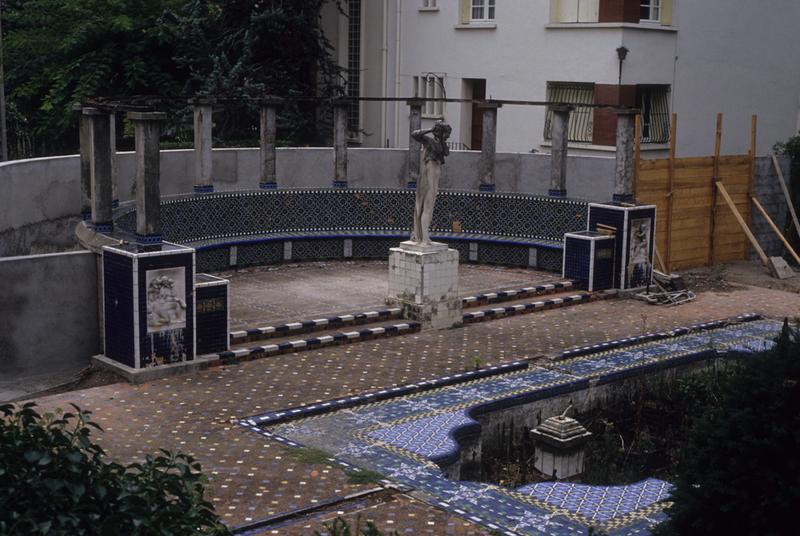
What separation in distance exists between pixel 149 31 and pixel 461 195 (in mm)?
10278

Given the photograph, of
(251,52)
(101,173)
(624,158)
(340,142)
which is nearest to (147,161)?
(101,173)

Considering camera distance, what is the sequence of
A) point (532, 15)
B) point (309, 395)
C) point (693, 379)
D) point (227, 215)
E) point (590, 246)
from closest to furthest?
point (309, 395), point (693, 379), point (590, 246), point (227, 215), point (532, 15)

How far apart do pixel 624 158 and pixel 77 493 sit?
47.2 ft

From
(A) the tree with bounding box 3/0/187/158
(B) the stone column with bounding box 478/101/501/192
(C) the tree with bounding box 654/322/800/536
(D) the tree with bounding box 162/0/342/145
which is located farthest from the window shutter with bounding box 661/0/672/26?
(C) the tree with bounding box 654/322/800/536

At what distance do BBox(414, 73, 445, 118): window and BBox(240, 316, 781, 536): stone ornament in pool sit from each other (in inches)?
517

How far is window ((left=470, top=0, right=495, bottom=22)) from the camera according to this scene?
85.3 ft

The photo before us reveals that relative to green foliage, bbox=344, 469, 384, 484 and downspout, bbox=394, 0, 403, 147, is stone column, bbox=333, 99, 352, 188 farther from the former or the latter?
green foliage, bbox=344, 469, 384, 484

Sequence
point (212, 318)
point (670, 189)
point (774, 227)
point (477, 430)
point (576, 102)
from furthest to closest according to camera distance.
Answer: point (576, 102), point (774, 227), point (670, 189), point (212, 318), point (477, 430)

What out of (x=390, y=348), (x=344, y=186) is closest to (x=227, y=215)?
(x=344, y=186)

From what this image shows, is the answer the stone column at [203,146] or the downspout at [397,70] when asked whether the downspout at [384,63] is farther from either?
the stone column at [203,146]

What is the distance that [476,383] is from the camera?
12773mm

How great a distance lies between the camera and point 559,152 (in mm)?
19562

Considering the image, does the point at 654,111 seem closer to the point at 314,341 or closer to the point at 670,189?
the point at 670,189

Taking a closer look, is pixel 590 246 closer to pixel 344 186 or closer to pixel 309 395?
pixel 344 186
